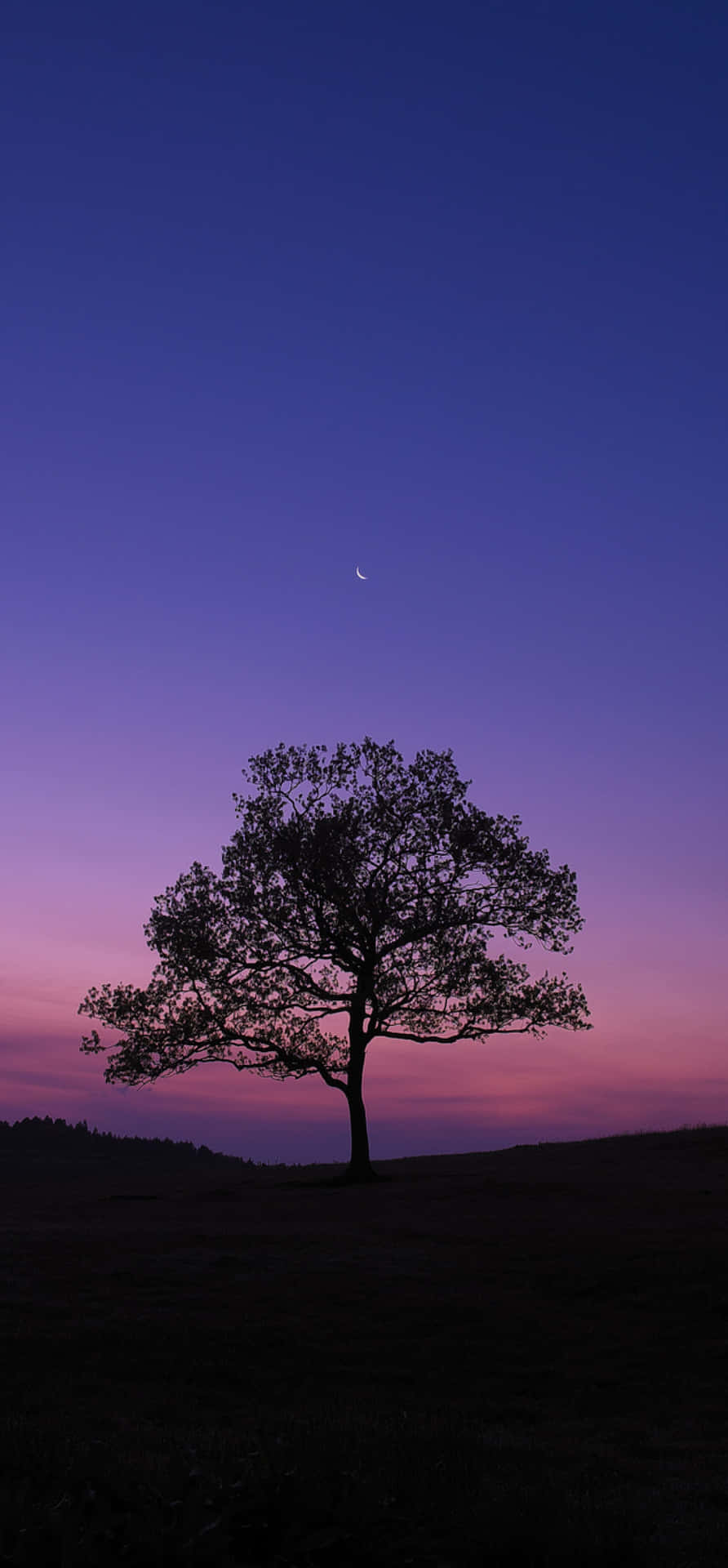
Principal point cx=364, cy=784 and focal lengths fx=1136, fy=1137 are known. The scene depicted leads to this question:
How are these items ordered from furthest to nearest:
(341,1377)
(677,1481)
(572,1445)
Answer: (341,1377), (572,1445), (677,1481)

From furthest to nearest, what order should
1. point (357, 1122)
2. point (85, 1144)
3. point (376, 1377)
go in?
point (85, 1144), point (357, 1122), point (376, 1377)

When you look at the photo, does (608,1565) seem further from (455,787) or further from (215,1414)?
(455,787)

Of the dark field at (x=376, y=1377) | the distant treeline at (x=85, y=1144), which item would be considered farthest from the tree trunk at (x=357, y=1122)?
the distant treeline at (x=85, y=1144)

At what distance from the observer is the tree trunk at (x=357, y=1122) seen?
44.6 meters

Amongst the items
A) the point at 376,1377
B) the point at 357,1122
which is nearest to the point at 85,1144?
the point at 357,1122

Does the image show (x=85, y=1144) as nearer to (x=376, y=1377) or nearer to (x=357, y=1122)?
Answer: (x=357, y=1122)

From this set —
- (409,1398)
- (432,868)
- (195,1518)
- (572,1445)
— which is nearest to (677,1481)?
(572,1445)

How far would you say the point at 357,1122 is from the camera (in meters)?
45.7

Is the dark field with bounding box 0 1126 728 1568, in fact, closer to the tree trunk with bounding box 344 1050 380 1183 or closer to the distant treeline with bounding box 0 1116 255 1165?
the tree trunk with bounding box 344 1050 380 1183

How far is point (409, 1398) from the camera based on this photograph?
637 inches

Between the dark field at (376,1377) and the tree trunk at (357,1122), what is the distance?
6.15 metres

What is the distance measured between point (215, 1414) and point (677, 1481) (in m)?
6.14

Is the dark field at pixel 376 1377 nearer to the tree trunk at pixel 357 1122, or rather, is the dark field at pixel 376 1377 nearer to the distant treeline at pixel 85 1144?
the tree trunk at pixel 357 1122

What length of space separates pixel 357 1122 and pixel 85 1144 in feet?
192
